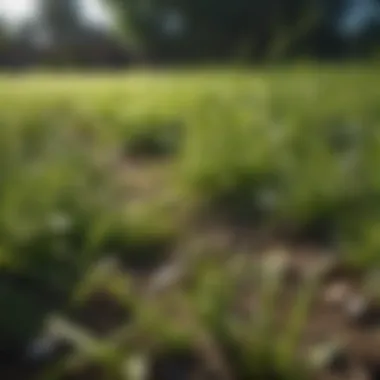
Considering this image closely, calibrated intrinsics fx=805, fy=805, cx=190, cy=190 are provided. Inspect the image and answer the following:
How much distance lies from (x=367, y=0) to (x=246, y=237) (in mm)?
345

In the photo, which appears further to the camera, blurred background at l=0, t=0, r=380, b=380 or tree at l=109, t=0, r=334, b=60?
tree at l=109, t=0, r=334, b=60

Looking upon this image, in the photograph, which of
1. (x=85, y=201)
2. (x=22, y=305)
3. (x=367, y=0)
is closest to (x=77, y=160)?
(x=85, y=201)

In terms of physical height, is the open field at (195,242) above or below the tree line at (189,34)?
below

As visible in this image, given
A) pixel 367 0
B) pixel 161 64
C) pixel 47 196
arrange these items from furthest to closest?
pixel 161 64
pixel 367 0
pixel 47 196

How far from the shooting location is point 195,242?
1.81 ft

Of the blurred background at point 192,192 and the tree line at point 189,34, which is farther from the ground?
the tree line at point 189,34

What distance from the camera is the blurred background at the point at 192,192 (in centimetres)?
45

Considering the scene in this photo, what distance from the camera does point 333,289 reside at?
1.68 ft

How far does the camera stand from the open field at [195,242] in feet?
1.45

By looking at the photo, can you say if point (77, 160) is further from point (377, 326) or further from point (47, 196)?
point (377, 326)

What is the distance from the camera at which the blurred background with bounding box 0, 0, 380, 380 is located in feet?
1.47

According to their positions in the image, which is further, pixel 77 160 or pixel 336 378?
pixel 77 160

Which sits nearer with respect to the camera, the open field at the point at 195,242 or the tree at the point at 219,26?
the open field at the point at 195,242

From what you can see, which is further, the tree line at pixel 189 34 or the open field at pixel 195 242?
the tree line at pixel 189 34
